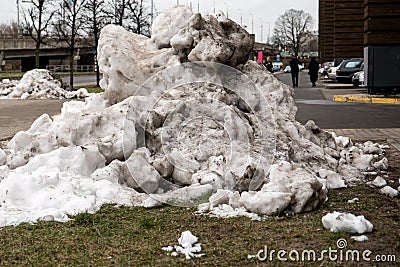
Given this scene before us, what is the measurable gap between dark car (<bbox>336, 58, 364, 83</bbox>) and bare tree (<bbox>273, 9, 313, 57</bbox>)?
7525 cm

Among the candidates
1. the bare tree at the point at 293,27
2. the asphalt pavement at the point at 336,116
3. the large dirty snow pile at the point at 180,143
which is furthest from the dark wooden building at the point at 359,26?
the bare tree at the point at 293,27

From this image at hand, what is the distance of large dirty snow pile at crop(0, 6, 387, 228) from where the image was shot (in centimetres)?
674

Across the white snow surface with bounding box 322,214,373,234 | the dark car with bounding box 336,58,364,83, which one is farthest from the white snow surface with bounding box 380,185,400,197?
the dark car with bounding box 336,58,364,83

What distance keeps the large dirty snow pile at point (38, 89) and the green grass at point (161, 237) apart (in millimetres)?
21326

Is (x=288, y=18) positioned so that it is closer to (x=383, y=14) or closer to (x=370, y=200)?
(x=383, y=14)

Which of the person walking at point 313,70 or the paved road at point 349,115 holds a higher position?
the person walking at point 313,70

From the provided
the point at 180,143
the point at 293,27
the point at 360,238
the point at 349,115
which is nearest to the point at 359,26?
the point at 349,115

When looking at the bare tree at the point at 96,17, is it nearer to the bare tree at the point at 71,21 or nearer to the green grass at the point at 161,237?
the bare tree at the point at 71,21

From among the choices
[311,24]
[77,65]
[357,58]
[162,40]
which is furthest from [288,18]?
[162,40]

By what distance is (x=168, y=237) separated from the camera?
5.65 m

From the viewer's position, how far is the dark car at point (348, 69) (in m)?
35.8

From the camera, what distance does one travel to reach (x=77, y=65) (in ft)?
299

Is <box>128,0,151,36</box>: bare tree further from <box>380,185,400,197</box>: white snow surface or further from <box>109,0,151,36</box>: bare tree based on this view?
<box>380,185,400,197</box>: white snow surface

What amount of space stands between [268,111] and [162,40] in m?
2.02
